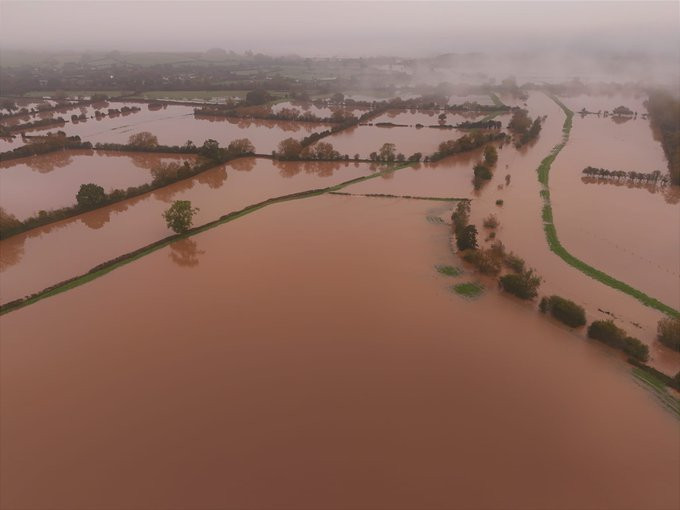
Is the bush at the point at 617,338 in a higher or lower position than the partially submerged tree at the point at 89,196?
lower

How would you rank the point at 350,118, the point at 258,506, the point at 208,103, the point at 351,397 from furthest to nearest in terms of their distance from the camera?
the point at 208,103
the point at 350,118
the point at 351,397
the point at 258,506

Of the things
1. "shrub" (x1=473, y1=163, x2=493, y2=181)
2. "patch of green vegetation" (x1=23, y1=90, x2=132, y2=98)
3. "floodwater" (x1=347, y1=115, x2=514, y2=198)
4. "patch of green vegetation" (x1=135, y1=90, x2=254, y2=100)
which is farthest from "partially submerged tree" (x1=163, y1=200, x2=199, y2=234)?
"patch of green vegetation" (x1=23, y1=90, x2=132, y2=98)

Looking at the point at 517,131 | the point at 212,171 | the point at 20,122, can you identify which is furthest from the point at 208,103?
the point at 517,131

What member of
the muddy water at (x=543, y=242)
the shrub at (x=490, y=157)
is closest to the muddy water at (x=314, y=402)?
the muddy water at (x=543, y=242)

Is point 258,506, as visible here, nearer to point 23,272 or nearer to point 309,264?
point 309,264

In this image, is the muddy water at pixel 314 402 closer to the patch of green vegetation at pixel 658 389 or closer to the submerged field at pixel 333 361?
the submerged field at pixel 333 361

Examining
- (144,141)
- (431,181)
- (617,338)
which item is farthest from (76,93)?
(617,338)

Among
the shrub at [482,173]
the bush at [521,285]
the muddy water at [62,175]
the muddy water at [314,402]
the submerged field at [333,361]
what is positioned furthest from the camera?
the shrub at [482,173]
